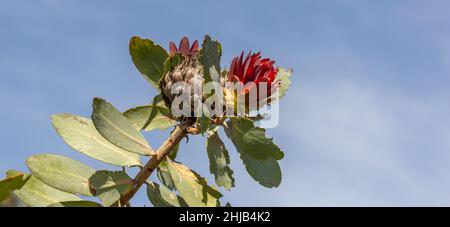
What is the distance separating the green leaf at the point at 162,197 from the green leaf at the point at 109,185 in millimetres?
163

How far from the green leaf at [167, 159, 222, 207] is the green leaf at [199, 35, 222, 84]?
1.71 feet

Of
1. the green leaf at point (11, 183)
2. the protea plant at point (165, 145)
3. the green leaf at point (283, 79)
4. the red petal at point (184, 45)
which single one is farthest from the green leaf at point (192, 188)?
the green leaf at point (11, 183)

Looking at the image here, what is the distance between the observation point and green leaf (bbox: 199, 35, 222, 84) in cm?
387

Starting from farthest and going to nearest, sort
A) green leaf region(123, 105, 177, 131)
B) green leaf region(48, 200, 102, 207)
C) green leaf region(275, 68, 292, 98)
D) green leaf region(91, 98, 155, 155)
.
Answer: green leaf region(275, 68, 292, 98) < green leaf region(123, 105, 177, 131) < green leaf region(91, 98, 155, 155) < green leaf region(48, 200, 102, 207)

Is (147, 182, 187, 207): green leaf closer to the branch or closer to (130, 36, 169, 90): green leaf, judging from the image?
the branch

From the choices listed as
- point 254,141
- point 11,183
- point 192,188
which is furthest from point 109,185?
point 11,183

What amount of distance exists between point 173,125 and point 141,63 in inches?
15.8

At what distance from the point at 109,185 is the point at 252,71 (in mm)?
985

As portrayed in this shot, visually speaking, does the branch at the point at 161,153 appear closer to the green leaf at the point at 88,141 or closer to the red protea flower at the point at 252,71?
the green leaf at the point at 88,141

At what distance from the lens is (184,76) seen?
13.1 ft

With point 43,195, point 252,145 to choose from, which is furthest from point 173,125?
point 43,195

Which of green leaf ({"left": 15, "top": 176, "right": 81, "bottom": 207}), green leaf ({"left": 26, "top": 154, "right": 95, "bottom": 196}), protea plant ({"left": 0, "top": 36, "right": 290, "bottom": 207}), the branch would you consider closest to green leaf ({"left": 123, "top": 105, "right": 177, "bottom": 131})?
protea plant ({"left": 0, "top": 36, "right": 290, "bottom": 207})

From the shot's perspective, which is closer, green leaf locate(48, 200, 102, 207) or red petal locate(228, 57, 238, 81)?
green leaf locate(48, 200, 102, 207)
